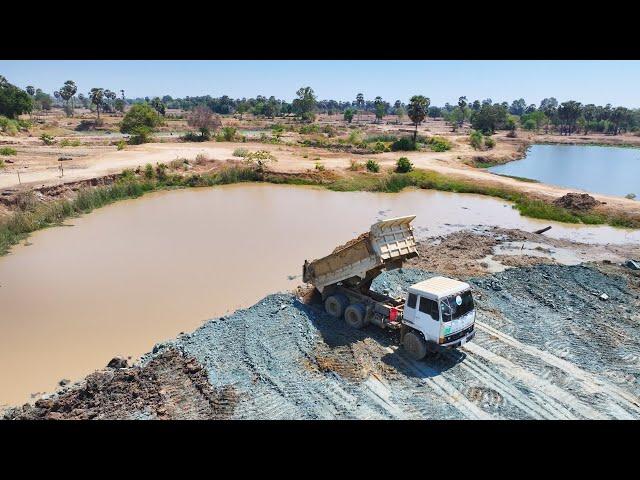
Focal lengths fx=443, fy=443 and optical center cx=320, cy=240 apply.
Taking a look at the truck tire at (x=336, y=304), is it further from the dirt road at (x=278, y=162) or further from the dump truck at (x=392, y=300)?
the dirt road at (x=278, y=162)

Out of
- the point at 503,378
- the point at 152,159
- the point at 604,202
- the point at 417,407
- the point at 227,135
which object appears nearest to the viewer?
the point at 417,407

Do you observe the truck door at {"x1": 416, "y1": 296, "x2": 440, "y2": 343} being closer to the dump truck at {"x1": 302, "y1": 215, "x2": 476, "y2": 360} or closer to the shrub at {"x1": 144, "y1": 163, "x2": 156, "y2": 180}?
the dump truck at {"x1": 302, "y1": 215, "x2": 476, "y2": 360}

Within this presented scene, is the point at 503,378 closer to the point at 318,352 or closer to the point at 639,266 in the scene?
the point at 318,352

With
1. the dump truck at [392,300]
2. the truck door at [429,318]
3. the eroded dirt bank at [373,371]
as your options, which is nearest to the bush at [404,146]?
the eroded dirt bank at [373,371]

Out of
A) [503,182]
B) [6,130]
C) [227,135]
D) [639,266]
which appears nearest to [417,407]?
[639,266]

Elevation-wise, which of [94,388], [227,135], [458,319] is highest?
[227,135]

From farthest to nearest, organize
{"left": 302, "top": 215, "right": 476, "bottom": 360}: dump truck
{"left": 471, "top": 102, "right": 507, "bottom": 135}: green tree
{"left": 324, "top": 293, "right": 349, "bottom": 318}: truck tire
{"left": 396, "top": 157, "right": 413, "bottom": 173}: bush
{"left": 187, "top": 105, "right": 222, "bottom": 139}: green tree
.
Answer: {"left": 471, "top": 102, "right": 507, "bottom": 135}: green tree → {"left": 187, "top": 105, "right": 222, "bottom": 139}: green tree → {"left": 396, "top": 157, "right": 413, "bottom": 173}: bush → {"left": 324, "top": 293, "right": 349, "bottom": 318}: truck tire → {"left": 302, "top": 215, "right": 476, "bottom": 360}: dump truck

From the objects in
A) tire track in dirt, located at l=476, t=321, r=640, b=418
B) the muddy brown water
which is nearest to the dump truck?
tire track in dirt, located at l=476, t=321, r=640, b=418
